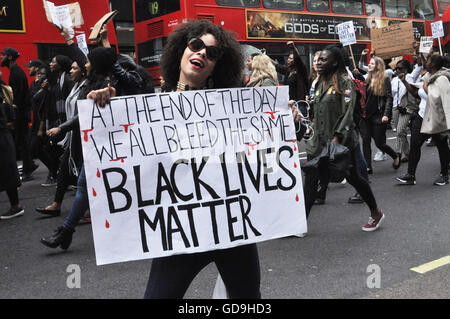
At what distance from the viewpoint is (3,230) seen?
555 cm

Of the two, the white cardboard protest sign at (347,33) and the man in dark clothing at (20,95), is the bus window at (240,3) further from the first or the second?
the man in dark clothing at (20,95)

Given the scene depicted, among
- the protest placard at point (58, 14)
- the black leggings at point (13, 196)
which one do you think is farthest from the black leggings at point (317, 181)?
the protest placard at point (58, 14)

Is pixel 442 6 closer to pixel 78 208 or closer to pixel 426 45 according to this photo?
pixel 426 45

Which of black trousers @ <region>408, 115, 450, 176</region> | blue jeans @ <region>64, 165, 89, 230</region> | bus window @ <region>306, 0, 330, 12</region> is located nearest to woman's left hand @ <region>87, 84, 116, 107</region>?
blue jeans @ <region>64, 165, 89, 230</region>

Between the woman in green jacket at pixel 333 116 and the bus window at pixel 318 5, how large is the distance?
8.25 meters

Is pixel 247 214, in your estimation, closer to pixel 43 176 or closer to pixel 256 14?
pixel 43 176

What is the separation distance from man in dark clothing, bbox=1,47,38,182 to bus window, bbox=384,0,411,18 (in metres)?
10.5

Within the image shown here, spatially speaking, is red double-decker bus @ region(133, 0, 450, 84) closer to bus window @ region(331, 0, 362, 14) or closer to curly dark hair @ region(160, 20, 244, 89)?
bus window @ region(331, 0, 362, 14)

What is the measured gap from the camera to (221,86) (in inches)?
94.3

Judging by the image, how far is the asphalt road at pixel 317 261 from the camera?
3580mm

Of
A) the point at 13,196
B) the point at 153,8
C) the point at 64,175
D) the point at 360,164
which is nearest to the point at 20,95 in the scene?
the point at 13,196

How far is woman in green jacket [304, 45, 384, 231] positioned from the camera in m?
4.86
